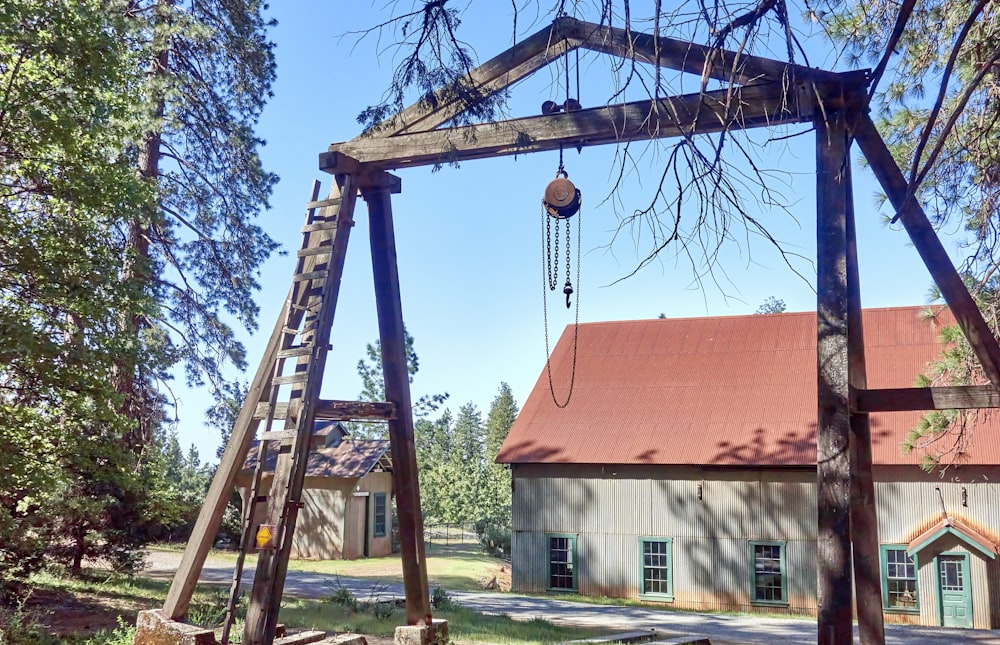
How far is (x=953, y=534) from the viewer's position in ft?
59.4

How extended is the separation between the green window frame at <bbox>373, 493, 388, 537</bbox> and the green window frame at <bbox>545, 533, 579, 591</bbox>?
1019 centimetres

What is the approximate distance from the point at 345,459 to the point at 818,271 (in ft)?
82.7

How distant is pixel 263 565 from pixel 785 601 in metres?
16.0

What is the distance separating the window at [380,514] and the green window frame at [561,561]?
33.6 ft

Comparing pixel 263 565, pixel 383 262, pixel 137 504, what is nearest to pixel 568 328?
pixel 137 504

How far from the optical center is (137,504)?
1547 cm

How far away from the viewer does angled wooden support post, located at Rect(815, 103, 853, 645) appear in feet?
17.9

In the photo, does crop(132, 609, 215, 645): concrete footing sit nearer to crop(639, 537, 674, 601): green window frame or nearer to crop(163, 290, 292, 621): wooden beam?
crop(163, 290, 292, 621): wooden beam

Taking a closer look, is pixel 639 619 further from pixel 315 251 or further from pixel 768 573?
pixel 315 251

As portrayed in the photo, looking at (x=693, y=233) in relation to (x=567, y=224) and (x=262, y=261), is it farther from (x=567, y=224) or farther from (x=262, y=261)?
(x=262, y=261)

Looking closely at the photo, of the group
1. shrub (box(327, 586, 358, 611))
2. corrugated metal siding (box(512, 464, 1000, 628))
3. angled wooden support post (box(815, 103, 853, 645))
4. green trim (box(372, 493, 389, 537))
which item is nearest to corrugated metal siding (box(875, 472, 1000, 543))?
corrugated metal siding (box(512, 464, 1000, 628))

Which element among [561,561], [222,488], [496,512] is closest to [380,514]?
[496,512]

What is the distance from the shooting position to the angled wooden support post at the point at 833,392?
17.9 ft

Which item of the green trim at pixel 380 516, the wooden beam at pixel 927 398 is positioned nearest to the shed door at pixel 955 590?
the wooden beam at pixel 927 398
